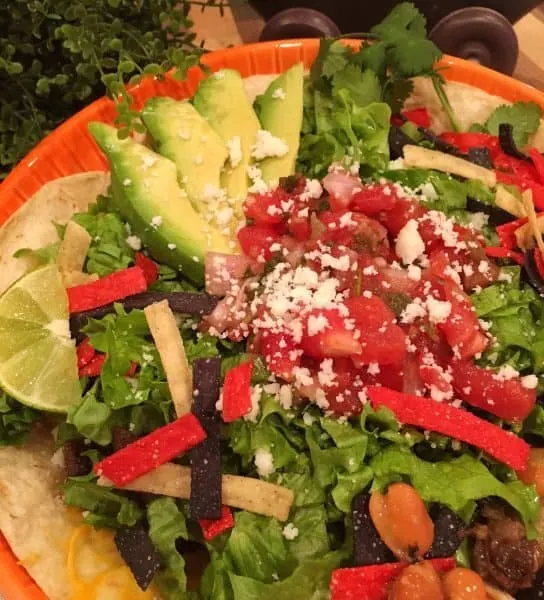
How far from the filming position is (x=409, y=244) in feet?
7.46

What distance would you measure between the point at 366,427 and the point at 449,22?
2111mm

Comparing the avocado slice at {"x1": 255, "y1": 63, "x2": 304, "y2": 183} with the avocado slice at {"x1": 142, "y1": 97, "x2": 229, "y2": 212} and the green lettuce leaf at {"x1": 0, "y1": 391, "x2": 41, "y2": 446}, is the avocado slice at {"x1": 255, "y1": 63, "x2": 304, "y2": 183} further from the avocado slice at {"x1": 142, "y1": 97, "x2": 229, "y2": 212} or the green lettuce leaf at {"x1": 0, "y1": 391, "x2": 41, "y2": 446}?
the green lettuce leaf at {"x1": 0, "y1": 391, "x2": 41, "y2": 446}

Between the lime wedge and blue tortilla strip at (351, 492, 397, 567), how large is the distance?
89 cm

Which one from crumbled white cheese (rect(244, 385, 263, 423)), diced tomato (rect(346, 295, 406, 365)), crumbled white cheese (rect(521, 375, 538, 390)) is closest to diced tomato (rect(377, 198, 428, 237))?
diced tomato (rect(346, 295, 406, 365))

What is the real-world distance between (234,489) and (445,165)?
1.34 meters

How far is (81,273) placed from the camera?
244cm

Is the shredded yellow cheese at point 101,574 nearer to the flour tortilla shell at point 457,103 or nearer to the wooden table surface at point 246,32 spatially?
the flour tortilla shell at point 457,103

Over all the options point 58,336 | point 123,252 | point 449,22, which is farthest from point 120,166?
point 449,22

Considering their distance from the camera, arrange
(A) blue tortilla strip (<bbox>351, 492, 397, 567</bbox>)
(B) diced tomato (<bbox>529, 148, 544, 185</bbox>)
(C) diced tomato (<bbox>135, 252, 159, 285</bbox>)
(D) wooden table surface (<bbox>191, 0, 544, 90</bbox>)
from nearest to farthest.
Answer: (A) blue tortilla strip (<bbox>351, 492, 397, 567</bbox>) → (C) diced tomato (<bbox>135, 252, 159, 285</bbox>) → (B) diced tomato (<bbox>529, 148, 544, 185</bbox>) → (D) wooden table surface (<bbox>191, 0, 544, 90</bbox>)

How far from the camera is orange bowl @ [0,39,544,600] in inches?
109

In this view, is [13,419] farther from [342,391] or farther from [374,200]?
[374,200]

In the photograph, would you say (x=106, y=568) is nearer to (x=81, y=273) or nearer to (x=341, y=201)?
(x=81, y=273)

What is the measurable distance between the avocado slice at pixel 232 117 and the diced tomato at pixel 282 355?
0.62 metres

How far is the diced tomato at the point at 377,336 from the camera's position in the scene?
2043mm
